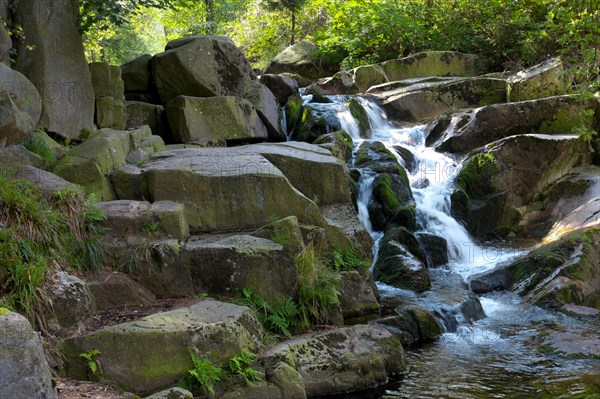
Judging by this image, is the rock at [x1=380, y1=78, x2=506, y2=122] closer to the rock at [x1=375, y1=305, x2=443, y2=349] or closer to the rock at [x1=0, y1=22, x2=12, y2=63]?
the rock at [x1=375, y1=305, x2=443, y2=349]

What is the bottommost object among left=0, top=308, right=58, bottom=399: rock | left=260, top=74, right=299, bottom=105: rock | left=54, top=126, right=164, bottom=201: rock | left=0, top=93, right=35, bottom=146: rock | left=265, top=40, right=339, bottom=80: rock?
left=0, top=308, right=58, bottom=399: rock

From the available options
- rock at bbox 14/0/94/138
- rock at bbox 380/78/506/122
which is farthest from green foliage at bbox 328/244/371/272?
rock at bbox 380/78/506/122

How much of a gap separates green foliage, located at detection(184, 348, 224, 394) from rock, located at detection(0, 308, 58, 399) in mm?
1491

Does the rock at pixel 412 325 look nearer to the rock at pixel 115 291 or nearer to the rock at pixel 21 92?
the rock at pixel 115 291

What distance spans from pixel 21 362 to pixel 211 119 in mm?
7950

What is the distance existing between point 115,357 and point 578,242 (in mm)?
7462

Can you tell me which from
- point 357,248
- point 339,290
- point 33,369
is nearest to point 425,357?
point 339,290

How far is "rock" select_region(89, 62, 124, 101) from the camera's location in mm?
10820

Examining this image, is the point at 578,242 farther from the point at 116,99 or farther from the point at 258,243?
the point at 116,99

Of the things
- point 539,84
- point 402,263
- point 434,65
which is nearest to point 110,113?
point 402,263

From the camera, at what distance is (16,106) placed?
26.7 feet

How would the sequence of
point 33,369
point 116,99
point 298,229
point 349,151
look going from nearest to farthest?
point 33,369 → point 298,229 → point 116,99 → point 349,151

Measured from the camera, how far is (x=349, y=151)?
41.8 ft

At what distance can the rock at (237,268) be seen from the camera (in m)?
7.21
